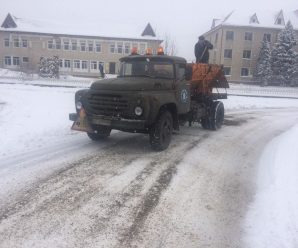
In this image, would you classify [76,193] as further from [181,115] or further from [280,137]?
[280,137]

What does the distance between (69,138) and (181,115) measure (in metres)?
3.15

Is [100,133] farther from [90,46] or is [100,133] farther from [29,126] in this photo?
[90,46]

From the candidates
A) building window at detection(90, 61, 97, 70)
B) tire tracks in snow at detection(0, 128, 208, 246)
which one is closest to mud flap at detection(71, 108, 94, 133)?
tire tracks in snow at detection(0, 128, 208, 246)

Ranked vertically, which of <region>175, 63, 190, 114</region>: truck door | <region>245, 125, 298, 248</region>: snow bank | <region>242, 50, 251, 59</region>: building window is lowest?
<region>245, 125, 298, 248</region>: snow bank

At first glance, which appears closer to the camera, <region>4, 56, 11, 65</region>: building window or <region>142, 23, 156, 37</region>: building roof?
<region>142, 23, 156, 37</region>: building roof

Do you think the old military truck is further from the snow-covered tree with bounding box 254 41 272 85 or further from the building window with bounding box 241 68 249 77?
the building window with bounding box 241 68 249 77

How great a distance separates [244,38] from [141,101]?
47448 millimetres

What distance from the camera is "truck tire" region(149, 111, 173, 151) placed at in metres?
8.26

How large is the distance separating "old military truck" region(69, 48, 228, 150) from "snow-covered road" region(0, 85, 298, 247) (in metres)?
0.59

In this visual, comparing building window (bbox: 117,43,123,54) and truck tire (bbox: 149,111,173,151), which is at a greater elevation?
building window (bbox: 117,43,123,54)

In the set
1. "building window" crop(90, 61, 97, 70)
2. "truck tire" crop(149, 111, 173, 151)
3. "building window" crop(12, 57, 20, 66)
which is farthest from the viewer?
"building window" crop(12, 57, 20, 66)

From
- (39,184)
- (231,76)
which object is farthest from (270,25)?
(39,184)

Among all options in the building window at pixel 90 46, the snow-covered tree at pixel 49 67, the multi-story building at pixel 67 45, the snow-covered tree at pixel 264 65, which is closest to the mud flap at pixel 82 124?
the snow-covered tree at pixel 49 67

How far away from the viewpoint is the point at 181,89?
923 centimetres
